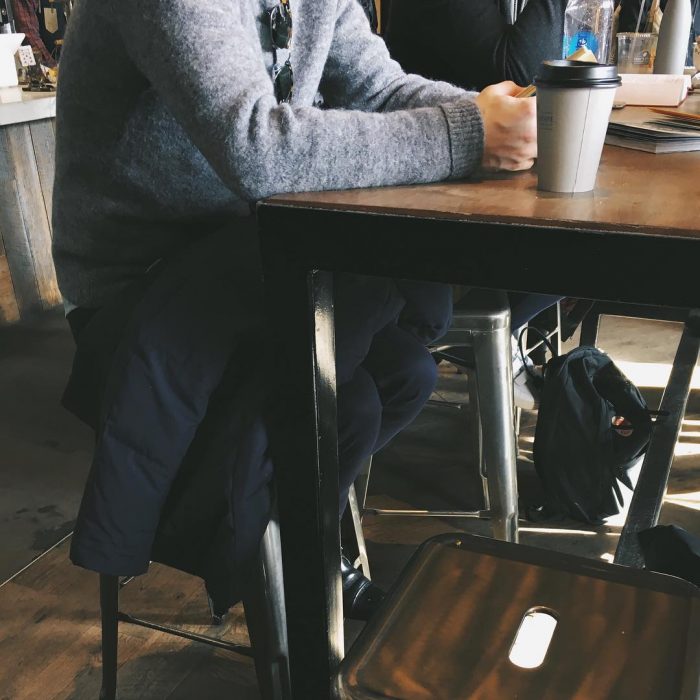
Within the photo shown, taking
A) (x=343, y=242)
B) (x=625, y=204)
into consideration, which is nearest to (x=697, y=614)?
(x=625, y=204)

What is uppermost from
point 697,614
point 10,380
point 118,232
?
point 118,232

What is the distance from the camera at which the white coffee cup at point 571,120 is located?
71cm

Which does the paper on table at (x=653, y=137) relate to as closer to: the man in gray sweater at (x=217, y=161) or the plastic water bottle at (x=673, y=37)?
the man in gray sweater at (x=217, y=161)

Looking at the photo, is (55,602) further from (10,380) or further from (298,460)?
(10,380)

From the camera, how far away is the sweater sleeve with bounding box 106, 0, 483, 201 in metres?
0.82

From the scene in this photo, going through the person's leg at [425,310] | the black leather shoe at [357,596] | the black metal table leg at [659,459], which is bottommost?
the black leather shoe at [357,596]

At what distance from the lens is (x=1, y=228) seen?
306 centimetres

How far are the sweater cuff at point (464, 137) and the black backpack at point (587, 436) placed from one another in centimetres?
98

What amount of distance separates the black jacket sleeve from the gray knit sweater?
1.72 ft

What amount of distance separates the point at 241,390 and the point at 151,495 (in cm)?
17

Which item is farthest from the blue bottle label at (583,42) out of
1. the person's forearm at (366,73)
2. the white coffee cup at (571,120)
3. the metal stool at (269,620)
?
the metal stool at (269,620)

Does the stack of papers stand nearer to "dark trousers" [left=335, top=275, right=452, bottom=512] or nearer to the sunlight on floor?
"dark trousers" [left=335, top=275, right=452, bottom=512]

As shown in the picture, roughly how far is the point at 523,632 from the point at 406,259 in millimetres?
431

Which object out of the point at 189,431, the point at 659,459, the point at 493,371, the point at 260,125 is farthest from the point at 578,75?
the point at 659,459
